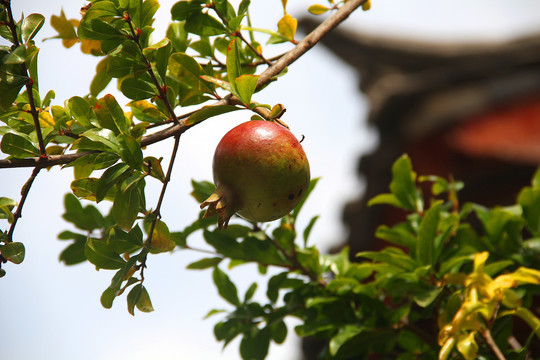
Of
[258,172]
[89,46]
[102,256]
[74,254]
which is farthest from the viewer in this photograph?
[74,254]

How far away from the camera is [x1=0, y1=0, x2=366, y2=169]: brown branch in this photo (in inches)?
29.3

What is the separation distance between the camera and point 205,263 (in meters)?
1.23

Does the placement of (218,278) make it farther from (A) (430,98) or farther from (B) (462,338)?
(A) (430,98)

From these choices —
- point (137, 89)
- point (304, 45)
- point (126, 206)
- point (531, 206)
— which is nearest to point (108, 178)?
point (126, 206)

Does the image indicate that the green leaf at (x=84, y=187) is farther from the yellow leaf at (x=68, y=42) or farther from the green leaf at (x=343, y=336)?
the green leaf at (x=343, y=336)

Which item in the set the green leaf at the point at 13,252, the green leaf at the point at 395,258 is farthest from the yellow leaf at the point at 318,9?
the green leaf at the point at 13,252

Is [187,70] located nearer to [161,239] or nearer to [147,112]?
[147,112]

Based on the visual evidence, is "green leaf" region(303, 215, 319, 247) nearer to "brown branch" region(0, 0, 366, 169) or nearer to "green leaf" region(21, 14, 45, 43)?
"brown branch" region(0, 0, 366, 169)

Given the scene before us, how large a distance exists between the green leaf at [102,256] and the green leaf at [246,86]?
1.01 ft

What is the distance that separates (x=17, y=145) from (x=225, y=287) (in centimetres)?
65

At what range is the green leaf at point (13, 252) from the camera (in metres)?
0.78

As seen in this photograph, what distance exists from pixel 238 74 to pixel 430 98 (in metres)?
2.22

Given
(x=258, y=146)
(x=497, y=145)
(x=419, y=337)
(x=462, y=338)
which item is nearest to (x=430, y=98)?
(x=497, y=145)

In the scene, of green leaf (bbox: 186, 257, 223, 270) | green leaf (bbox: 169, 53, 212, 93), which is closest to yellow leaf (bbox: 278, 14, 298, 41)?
green leaf (bbox: 169, 53, 212, 93)
